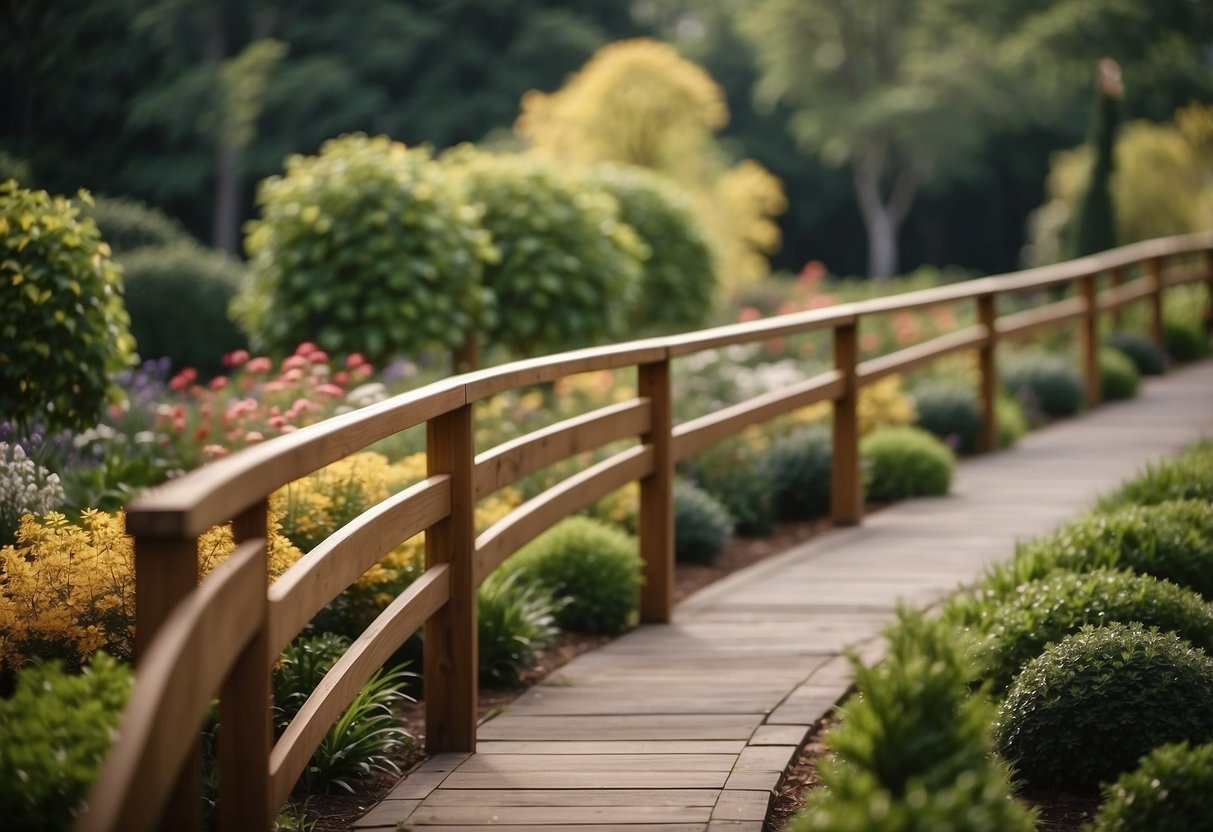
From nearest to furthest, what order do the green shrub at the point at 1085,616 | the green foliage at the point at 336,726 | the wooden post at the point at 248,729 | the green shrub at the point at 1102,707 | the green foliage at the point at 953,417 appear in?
the wooden post at the point at 248,729 → the green shrub at the point at 1102,707 → the green foliage at the point at 336,726 → the green shrub at the point at 1085,616 → the green foliage at the point at 953,417

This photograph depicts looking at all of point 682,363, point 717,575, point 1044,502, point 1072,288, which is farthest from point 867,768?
point 1072,288

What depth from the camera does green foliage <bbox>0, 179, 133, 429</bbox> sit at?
6.21 m

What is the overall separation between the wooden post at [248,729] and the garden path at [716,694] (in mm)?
659

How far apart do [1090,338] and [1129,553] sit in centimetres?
734

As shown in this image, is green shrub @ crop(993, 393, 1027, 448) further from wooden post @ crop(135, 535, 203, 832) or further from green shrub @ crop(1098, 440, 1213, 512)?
wooden post @ crop(135, 535, 203, 832)

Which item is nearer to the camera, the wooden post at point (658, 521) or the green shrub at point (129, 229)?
the wooden post at point (658, 521)

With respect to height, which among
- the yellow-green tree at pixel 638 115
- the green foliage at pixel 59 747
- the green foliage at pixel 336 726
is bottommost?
the green foliage at pixel 336 726

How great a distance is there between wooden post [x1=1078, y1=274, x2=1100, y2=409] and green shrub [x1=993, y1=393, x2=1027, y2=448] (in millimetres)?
1188

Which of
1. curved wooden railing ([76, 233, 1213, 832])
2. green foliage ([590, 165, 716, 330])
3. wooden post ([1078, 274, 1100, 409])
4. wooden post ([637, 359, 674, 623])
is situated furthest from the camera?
green foliage ([590, 165, 716, 330])

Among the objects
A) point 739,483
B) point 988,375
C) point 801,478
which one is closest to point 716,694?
point 739,483

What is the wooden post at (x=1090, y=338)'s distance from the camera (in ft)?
38.4

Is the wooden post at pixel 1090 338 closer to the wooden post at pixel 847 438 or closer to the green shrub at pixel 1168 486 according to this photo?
Result: the wooden post at pixel 847 438

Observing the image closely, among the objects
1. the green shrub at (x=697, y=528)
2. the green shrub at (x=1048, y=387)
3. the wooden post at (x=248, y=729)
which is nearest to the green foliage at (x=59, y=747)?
the wooden post at (x=248, y=729)

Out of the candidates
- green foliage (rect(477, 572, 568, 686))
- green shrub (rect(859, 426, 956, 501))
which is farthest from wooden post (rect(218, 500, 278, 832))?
green shrub (rect(859, 426, 956, 501))
